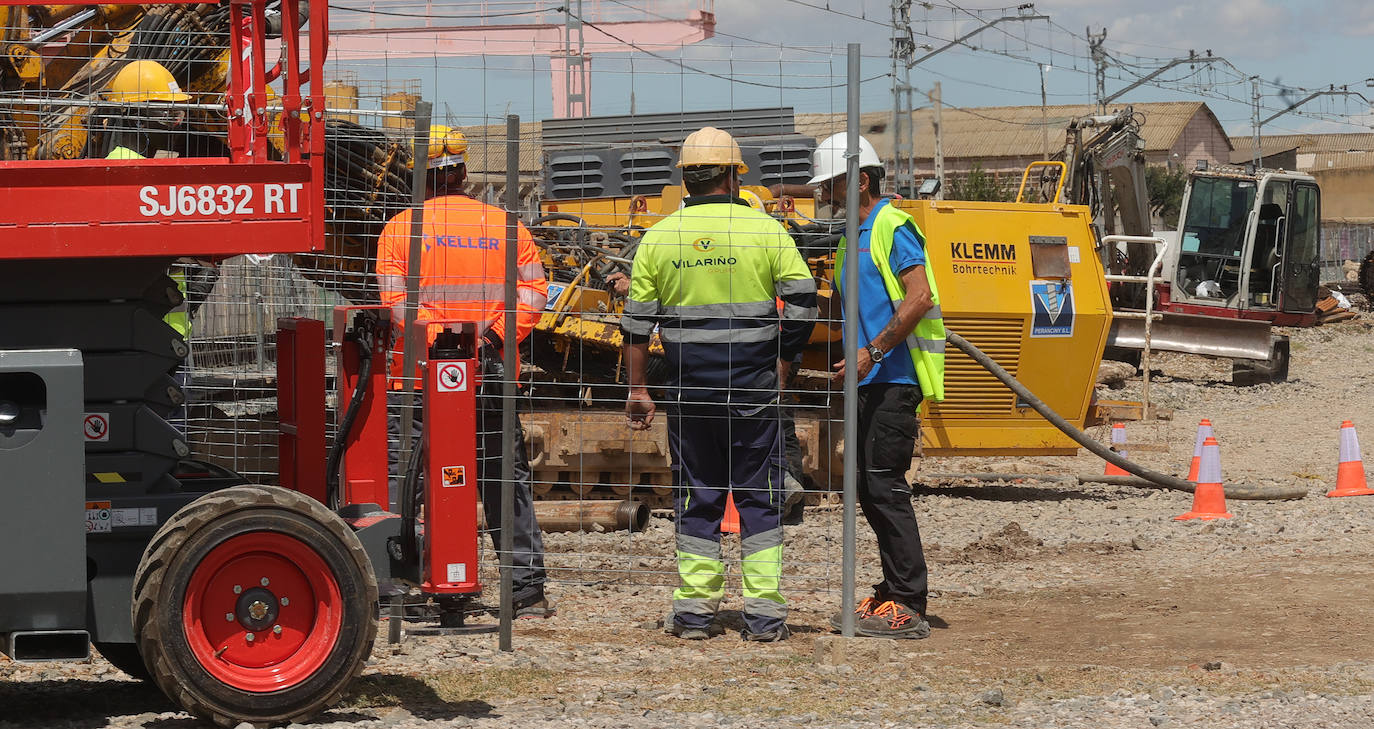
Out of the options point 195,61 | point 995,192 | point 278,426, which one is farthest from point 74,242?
point 995,192

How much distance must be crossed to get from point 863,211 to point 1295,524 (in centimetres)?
445

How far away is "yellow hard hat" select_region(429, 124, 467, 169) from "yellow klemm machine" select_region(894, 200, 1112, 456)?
195 inches

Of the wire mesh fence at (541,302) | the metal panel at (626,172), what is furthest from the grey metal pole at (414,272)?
the metal panel at (626,172)

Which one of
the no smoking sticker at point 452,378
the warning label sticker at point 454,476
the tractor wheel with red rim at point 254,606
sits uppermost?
the no smoking sticker at point 452,378

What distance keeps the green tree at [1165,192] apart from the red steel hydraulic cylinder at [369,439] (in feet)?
164

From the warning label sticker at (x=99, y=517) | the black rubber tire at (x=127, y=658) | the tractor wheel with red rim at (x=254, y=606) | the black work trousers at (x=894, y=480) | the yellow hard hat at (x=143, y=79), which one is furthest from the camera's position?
the yellow hard hat at (x=143, y=79)

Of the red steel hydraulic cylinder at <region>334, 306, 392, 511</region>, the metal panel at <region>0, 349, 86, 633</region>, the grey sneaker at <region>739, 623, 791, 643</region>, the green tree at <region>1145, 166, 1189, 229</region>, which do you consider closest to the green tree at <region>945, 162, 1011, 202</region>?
the green tree at <region>1145, 166, 1189, 229</region>

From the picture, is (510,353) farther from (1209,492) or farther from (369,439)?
(1209,492)

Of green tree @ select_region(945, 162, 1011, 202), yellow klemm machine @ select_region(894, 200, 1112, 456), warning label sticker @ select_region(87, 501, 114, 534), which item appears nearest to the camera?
warning label sticker @ select_region(87, 501, 114, 534)

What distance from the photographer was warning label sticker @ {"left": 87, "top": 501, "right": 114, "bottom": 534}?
485 cm

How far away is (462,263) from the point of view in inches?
264

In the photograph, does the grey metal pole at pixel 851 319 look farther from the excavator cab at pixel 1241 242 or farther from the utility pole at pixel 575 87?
the excavator cab at pixel 1241 242

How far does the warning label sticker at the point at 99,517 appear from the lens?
191 inches

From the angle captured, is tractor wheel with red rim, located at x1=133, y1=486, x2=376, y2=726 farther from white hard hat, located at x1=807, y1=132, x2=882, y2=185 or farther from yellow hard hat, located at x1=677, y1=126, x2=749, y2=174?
white hard hat, located at x1=807, y1=132, x2=882, y2=185
